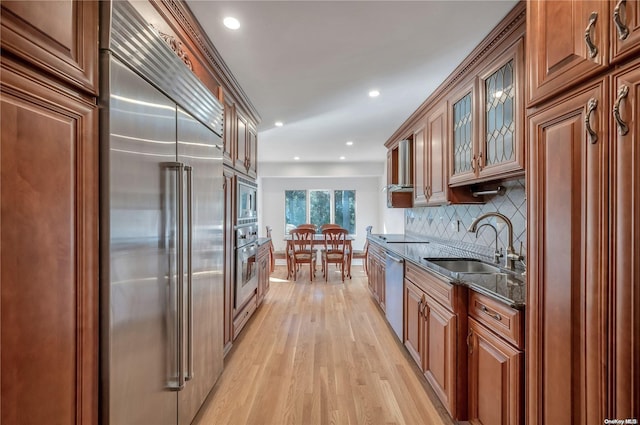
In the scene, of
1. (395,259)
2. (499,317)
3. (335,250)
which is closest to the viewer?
(499,317)

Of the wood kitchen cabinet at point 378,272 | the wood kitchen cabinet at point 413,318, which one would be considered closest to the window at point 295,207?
the wood kitchen cabinet at point 378,272

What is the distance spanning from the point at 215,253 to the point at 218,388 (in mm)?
1078

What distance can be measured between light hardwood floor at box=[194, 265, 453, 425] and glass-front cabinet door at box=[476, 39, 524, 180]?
5.45ft

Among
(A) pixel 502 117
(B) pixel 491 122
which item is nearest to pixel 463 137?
(B) pixel 491 122

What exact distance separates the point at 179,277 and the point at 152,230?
0.31 m

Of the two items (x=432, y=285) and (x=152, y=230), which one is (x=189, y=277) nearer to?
(x=152, y=230)

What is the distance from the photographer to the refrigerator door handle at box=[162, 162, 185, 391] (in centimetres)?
134

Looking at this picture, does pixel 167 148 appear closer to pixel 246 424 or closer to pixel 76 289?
pixel 76 289

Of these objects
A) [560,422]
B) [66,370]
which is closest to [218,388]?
[66,370]

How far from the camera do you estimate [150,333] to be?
117cm

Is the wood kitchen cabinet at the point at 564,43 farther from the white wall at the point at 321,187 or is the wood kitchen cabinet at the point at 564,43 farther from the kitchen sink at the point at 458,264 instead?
the white wall at the point at 321,187

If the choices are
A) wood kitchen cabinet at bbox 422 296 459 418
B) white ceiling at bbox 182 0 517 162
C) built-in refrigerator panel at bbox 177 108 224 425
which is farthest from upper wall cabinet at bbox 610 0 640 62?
built-in refrigerator panel at bbox 177 108 224 425

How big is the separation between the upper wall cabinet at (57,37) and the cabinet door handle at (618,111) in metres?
1.54

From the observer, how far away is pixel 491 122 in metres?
1.90
